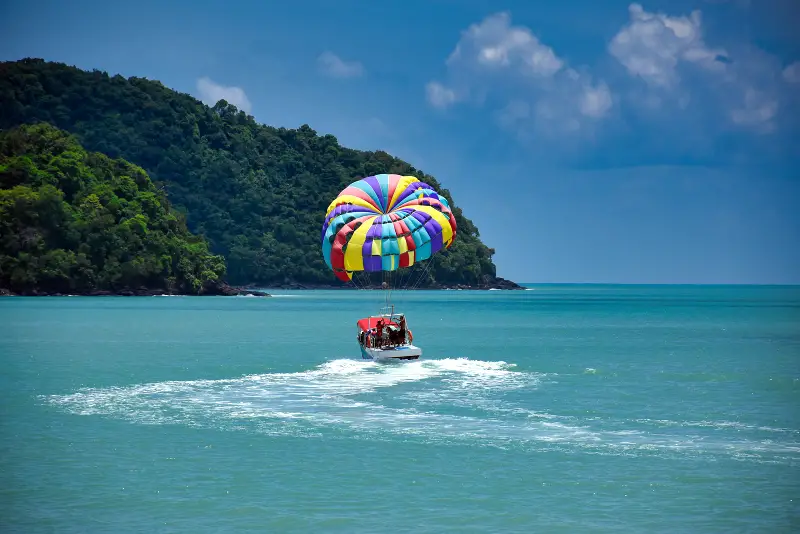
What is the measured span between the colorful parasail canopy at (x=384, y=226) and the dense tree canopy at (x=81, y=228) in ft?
305

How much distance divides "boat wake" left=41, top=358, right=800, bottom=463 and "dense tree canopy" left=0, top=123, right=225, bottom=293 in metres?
97.0

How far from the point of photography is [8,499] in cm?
Answer: 1667

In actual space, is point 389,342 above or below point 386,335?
below

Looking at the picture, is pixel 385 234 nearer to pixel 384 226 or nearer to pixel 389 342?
pixel 384 226

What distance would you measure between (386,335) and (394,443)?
17.1 meters

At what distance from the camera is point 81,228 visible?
420ft

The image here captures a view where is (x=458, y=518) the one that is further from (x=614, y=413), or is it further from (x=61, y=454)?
(x=614, y=413)

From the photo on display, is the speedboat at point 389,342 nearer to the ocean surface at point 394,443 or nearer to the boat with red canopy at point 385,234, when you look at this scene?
the boat with red canopy at point 385,234

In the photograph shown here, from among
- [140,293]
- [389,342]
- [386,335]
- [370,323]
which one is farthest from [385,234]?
[140,293]

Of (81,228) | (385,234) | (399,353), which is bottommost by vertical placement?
(399,353)

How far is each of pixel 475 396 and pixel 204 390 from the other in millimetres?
8985

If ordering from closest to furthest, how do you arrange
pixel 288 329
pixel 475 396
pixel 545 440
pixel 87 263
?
pixel 545 440 < pixel 475 396 < pixel 288 329 < pixel 87 263

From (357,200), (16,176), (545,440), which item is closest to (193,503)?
(545,440)

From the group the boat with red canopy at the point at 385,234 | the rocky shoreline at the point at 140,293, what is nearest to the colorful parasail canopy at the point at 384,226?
the boat with red canopy at the point at 385,234
